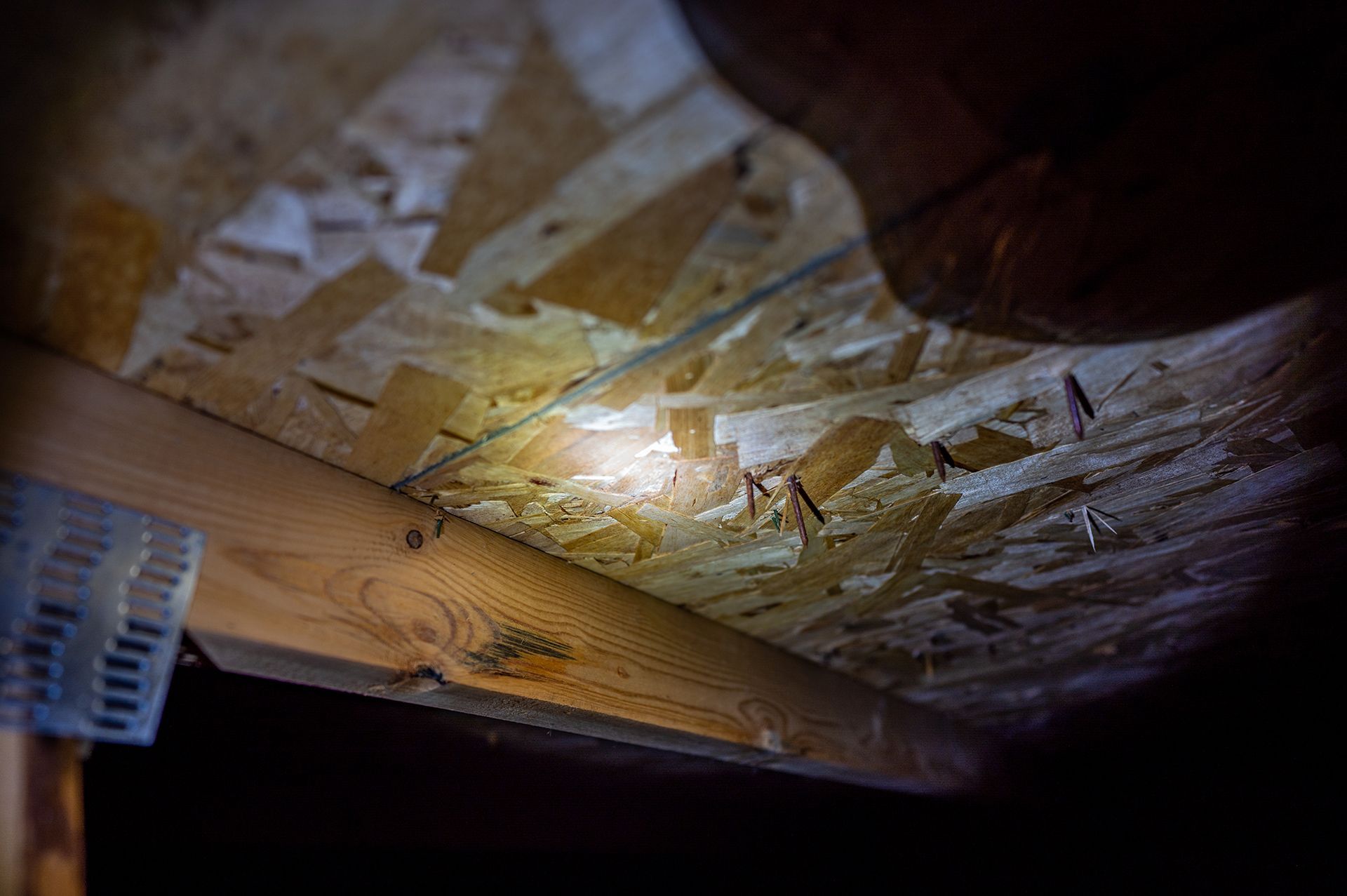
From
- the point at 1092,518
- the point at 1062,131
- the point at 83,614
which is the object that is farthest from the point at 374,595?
the point at 1092,518

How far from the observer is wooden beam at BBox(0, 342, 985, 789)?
2.54 ft

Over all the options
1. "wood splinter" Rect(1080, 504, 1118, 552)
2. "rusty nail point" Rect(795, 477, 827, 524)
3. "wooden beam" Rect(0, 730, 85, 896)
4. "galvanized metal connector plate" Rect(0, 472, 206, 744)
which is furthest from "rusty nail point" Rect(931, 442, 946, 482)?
"wooden beam" Rect(0, 730, 85, 896)

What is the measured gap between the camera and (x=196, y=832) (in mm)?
1701

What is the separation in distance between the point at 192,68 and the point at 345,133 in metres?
0.10

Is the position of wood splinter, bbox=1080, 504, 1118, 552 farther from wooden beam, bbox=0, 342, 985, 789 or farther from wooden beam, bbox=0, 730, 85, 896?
wooden beam, bbox=0, 730, 85, 896

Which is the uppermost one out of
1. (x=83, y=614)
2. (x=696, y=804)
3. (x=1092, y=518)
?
(x=1092, y=518)

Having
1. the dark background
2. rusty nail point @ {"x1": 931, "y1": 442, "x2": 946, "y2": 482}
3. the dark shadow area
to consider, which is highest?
the dark shadow area

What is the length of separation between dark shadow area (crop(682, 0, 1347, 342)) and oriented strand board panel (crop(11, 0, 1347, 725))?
0.05 metres

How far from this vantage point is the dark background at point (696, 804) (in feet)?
5.49

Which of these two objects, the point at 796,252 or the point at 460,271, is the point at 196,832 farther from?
the point at 796,252

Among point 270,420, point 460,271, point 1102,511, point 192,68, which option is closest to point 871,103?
point 460,271

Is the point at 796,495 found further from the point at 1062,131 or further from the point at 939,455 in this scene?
the point at 1062,131

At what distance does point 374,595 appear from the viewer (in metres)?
1.02

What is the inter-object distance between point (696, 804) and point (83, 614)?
255 centimetres
